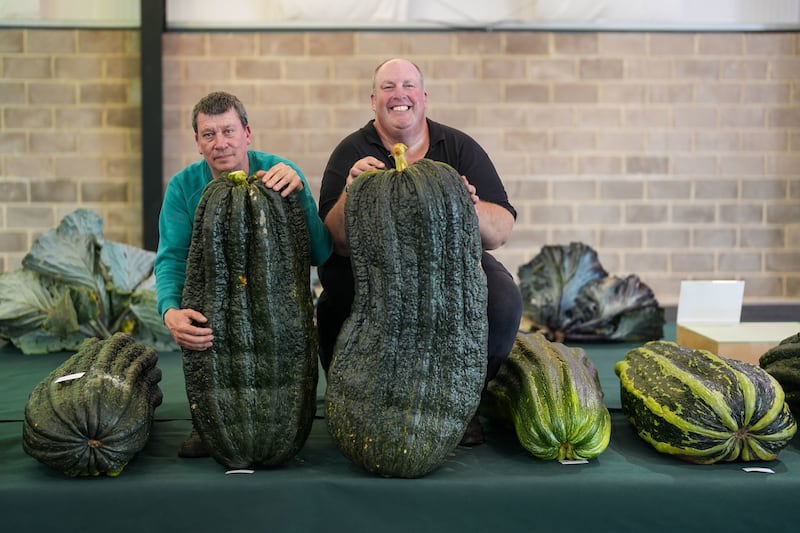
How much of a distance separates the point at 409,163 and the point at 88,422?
1.48 metres

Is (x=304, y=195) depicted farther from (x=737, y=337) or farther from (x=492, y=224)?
(x=737, y=337)

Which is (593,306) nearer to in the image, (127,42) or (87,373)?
(87,373)

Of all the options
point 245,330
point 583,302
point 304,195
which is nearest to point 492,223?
Answer: point 304,195

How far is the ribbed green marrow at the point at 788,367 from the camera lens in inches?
113

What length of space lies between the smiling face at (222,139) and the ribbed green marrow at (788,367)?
81.4 inches

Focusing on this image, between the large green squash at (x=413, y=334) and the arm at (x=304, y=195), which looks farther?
the arm at (x=304, y=195)

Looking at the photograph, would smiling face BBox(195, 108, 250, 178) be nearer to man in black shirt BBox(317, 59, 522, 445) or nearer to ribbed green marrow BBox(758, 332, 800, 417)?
man in black shirt BBox(317, 59, 522, 445)

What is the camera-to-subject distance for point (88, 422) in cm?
233

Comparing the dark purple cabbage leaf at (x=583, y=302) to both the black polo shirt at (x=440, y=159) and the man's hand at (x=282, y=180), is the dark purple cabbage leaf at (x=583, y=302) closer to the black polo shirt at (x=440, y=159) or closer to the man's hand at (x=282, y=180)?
the black polo shirt at (x=440, y=159)

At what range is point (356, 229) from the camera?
2.41 meters

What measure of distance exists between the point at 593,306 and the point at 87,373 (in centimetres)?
329

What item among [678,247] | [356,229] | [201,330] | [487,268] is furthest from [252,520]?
→ [678,247]

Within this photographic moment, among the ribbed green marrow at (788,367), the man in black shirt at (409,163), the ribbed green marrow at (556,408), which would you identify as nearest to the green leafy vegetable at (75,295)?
the man in black shirt at (409,163)

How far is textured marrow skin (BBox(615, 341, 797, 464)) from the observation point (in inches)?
95.0
